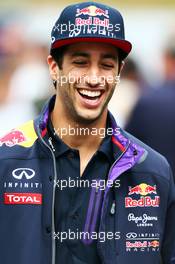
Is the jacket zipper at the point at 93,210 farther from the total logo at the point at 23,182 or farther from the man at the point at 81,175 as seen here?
the total logo at the point at 23,182

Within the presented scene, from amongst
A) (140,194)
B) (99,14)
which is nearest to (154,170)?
(140,194)

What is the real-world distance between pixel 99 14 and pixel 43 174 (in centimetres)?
84

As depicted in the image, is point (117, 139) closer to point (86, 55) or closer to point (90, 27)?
point (86, 55)

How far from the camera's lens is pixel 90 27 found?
14.6ft

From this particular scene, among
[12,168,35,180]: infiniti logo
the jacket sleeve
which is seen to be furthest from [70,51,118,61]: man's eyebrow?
the jacket sleeve

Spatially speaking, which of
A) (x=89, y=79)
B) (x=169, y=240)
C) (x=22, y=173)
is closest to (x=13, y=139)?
(x=22, y=173)

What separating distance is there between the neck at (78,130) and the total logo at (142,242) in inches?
19.1

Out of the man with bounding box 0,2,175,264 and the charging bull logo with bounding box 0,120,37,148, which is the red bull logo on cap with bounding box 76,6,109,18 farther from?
the charging bull logo with bounding box 0,120,37,148

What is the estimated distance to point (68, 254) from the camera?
439cm

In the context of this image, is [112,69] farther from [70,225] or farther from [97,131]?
[70,225]

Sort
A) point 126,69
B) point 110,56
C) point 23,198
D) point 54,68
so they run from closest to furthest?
point 23,198
point 110,56
point 54,68
point 126,69

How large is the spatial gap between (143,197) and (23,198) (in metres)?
0.60

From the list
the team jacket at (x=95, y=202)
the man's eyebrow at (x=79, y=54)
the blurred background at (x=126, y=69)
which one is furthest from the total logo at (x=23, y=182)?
the blurred background at (x=126, y=69)

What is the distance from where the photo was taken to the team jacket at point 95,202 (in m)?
4.35
